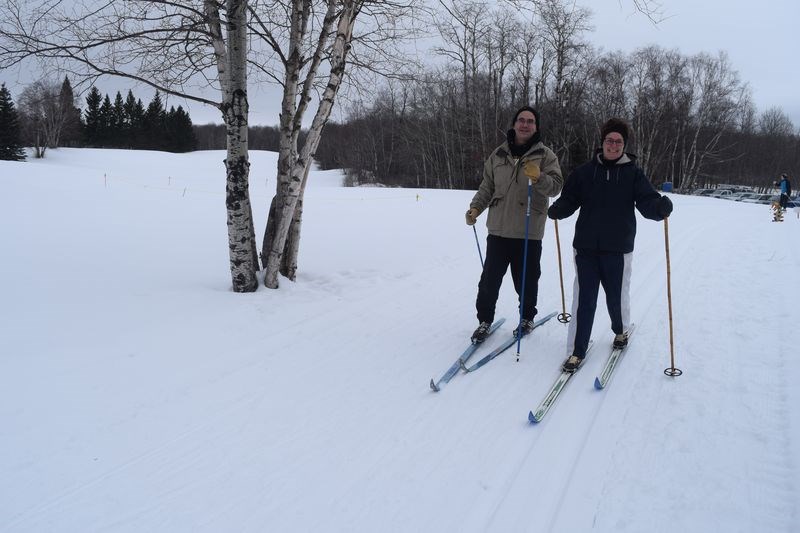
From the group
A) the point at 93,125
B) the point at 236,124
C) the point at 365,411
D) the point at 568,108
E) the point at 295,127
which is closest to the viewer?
the point at 365,411

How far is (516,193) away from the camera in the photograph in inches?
168

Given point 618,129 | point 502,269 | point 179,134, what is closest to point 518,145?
point 618,129

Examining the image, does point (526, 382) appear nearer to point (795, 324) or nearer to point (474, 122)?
point (795, 324)

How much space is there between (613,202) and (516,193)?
2.80 ft

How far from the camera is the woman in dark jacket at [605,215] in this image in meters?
3.65

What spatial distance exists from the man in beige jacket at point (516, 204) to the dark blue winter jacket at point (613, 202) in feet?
1.28

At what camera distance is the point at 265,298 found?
5410 mm

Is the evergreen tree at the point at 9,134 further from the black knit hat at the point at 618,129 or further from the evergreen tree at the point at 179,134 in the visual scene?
the black knit hat at the point at 618,129

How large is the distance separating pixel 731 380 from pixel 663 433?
107 cm

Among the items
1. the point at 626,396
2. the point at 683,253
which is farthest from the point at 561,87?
the point at 626,396

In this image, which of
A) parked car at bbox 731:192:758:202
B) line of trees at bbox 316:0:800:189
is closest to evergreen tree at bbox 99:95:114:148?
line of trees at bbox 316:0:800:189

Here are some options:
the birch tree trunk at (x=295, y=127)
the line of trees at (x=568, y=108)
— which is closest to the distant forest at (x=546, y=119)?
the line of trees at (x=568, y=108)

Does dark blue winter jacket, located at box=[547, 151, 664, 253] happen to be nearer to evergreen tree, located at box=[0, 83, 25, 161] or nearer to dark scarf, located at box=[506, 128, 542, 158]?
dark scarf, located at box=[506, 128, 542, 158]

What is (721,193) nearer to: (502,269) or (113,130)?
(502,269)
